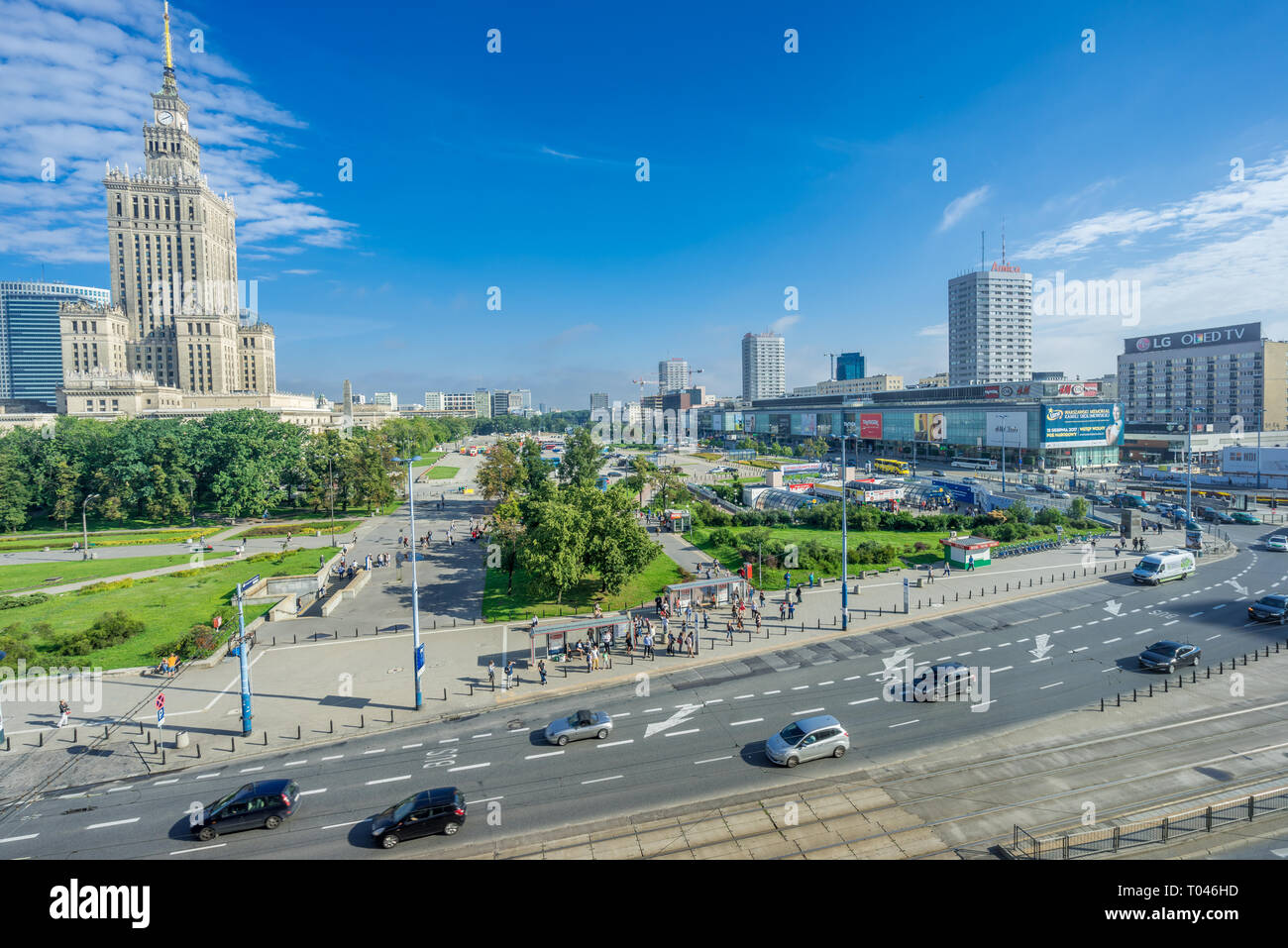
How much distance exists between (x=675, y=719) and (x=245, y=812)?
12977 mm

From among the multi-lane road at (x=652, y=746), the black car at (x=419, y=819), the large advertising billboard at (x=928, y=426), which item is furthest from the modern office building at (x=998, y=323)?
the black car at (x=419, y=819)

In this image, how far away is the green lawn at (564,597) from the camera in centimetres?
3522

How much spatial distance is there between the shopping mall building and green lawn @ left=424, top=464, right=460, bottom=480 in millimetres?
64429

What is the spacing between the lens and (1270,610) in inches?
1177

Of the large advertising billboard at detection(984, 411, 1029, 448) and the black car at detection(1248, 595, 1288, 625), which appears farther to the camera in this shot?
the large advertising billboard at detection(984, 411, 1029, 448)

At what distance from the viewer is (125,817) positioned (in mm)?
17703

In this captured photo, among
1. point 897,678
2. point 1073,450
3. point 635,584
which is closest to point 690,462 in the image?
point 1073,450

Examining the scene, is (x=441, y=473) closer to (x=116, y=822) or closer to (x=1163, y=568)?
(x=116, y=822)

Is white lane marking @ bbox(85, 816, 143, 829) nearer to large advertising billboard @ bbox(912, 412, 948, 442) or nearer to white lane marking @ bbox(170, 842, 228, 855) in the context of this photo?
white lane marking @ bbox(170, 842, 228, 855)

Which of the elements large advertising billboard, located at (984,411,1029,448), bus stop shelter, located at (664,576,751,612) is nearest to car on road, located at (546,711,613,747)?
bus stop shelter, located at (664,576,751,612)

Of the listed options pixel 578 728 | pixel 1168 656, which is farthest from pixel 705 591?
pixel 1168 656

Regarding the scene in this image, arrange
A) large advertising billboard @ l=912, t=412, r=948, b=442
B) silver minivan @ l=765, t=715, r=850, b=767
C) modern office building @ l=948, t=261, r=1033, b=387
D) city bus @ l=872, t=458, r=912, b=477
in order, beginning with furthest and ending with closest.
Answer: modern office building @ l=948, t=261, r=1033, b=387
large advertising billboard @ l=912, t=412, r=948, b=442
city bus @ l=872, t=458, r=912, b=477
silver minivan @ l=765, t=715, r=850, b=767

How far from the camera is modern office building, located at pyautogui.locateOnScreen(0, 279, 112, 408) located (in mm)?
183875

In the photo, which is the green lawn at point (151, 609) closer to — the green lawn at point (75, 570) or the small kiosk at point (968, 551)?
the green lawn at point (75, 570)
